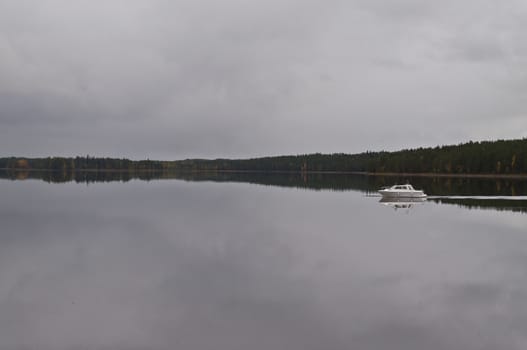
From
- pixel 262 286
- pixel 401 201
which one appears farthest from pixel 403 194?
pixel 262 286

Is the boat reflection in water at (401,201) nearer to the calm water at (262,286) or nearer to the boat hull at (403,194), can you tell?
the boat hull at (403,194)

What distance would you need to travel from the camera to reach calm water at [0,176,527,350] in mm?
17078

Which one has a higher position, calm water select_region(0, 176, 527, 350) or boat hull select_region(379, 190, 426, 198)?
boat hull select_region(379, 190, 426, 198)

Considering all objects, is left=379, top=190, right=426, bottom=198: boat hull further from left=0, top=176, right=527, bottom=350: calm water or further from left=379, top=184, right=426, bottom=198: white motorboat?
left=0, top=176, right=527, bottom=350: calm water

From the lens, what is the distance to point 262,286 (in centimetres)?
2402

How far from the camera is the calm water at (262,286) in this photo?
17078 mm

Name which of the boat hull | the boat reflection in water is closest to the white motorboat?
the boat hull

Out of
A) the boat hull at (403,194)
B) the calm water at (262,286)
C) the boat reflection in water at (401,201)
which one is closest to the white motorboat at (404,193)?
the boat hull at (403,194)

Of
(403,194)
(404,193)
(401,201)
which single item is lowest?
(401,201)

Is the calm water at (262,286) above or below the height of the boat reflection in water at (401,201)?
below

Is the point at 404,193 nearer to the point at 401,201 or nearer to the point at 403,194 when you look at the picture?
the point at 403,194

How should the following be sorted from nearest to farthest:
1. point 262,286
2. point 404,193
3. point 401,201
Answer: point 262,286 → point 401,201 → point 404,193

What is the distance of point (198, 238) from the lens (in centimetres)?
4031

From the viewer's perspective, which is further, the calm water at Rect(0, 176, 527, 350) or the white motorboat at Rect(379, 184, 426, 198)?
the white motorboat at Rect(379, 184, 426, 198)
